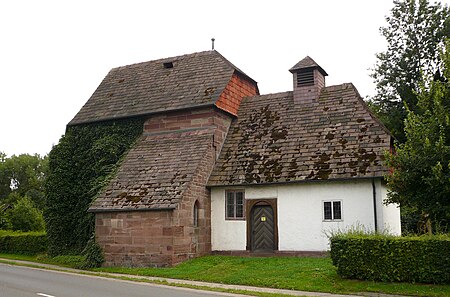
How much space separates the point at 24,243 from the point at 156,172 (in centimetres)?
1464

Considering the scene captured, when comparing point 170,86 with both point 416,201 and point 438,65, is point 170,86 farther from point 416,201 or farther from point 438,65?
point 438,65

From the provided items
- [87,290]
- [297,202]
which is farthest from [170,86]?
[87,290]

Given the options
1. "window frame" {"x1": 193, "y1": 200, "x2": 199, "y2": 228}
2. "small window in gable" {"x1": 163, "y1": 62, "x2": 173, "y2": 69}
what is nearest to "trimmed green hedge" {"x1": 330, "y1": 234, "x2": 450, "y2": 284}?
"window frame" {"x1": 193, "y1": 200, "x2": 199, "y2": 228}

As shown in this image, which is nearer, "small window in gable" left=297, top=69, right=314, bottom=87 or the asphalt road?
the asphalt road

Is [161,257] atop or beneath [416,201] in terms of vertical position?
beneath

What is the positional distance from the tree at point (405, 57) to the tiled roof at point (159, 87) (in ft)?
42.0

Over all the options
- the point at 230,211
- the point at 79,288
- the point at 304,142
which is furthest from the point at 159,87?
the point at 79,288

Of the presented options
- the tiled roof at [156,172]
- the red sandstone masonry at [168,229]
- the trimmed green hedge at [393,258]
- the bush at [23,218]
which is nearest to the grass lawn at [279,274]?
the trimmed green hedge at [393,258]

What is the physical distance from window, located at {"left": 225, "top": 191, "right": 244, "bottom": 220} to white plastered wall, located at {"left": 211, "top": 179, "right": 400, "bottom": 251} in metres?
0.26

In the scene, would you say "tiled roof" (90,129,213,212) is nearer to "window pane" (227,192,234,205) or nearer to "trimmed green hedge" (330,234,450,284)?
"window pane" (227,192,234,205)

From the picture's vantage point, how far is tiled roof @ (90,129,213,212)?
69.6 feet

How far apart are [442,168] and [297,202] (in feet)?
25.7

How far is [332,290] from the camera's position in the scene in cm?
1452

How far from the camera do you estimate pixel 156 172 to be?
22.7m
